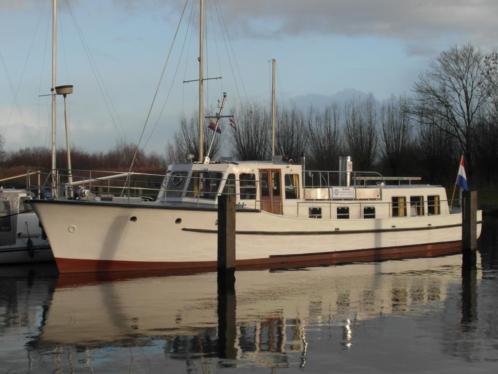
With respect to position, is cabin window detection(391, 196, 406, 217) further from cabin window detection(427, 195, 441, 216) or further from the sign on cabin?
the sign on cabin

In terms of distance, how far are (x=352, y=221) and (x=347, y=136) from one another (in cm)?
3954

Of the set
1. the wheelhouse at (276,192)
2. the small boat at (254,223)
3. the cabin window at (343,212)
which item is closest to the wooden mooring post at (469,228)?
the small boat at (254,223)

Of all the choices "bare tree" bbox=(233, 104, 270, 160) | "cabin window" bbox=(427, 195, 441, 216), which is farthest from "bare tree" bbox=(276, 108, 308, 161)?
"cabin window" bbox=(427, 195, 441, 216)

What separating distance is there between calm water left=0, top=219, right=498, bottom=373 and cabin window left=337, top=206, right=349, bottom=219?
13.1 ft

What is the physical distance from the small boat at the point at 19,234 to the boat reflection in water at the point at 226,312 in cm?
476

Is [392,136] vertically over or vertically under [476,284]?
over

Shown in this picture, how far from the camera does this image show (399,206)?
27219 millimetres

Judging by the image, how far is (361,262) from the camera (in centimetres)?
2559

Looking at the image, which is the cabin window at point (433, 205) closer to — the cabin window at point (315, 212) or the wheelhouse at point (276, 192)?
the wheelhouse at point (276, 192)

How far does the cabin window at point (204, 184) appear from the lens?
76.0ft

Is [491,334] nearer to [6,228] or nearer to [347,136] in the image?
[6,228]

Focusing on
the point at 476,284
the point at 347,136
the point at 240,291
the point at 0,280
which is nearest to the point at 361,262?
the point at 476,284

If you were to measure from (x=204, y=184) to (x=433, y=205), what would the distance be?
9918mm

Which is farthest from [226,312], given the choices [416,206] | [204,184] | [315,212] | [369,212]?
[416,206]
